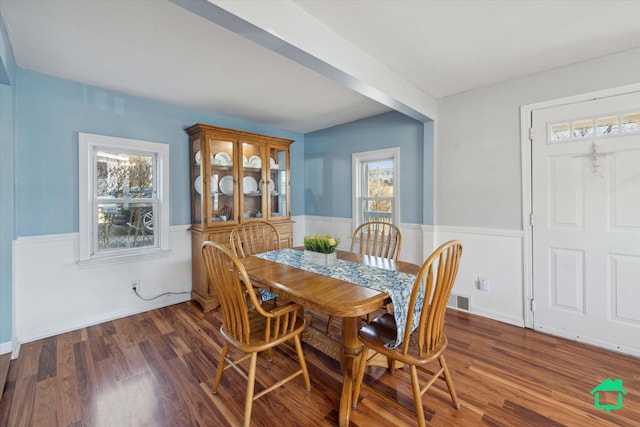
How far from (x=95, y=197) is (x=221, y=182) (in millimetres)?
1229

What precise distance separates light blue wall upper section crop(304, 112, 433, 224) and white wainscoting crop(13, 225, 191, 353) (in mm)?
2247

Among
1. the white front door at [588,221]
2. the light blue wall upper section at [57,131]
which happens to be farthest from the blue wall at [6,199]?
the white front door at [588,221]

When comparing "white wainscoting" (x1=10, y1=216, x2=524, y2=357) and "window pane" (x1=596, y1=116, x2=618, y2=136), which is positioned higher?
"window pane" (x1=596, y1=116, x2=618, y2=136)

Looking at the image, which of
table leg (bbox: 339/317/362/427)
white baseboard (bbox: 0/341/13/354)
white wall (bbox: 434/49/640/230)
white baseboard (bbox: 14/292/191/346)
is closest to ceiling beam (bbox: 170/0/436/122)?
white wall (bbox: 434/49/640/230)

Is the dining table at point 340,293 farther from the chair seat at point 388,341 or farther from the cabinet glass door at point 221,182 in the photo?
the cabinet glass door at point 221,182

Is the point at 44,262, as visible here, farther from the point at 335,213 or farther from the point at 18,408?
the point at 335,213

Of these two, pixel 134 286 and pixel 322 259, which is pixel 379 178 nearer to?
pixel 322 259

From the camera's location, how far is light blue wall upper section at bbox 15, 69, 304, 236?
244 cm

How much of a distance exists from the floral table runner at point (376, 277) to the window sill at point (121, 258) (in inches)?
60.4

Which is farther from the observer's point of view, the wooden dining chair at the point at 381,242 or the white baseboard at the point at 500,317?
the white baseboard at the point at 500,317

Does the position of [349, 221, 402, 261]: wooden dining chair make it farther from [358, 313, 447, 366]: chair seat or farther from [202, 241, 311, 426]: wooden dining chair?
[202, 241, 311, 426]: wooden dining chair

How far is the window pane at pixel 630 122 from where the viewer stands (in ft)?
7.13

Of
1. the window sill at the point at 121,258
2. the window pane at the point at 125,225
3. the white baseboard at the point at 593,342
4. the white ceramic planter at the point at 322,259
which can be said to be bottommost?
the white baseboard at the point at 593,342

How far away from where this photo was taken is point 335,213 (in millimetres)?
4363
